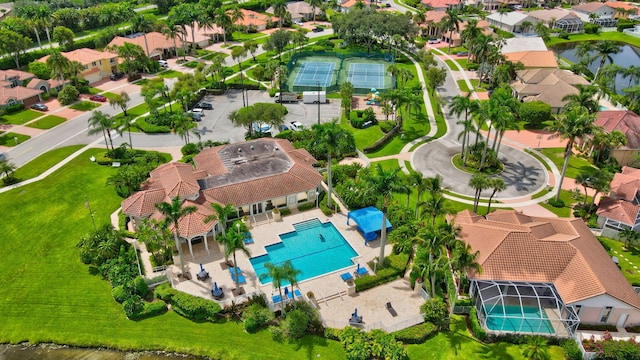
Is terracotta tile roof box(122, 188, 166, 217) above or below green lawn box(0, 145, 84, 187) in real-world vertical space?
above

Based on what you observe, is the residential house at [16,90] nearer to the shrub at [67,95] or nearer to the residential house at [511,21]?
the shrub at [67,95]

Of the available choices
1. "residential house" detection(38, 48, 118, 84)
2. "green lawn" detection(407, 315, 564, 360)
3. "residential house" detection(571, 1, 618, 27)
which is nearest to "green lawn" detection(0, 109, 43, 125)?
"residential house" detection(38, 48, 118, 84)

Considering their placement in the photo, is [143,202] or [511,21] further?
[511,21]

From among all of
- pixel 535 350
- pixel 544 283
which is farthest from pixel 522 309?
pixel 535 350

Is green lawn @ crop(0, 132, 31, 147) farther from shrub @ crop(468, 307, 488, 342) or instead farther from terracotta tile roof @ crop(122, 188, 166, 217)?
shrub @ crop(468, 307, 488, 342)

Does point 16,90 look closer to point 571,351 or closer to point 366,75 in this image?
point 366,75

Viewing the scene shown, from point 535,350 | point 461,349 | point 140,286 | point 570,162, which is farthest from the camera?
point 570,162
